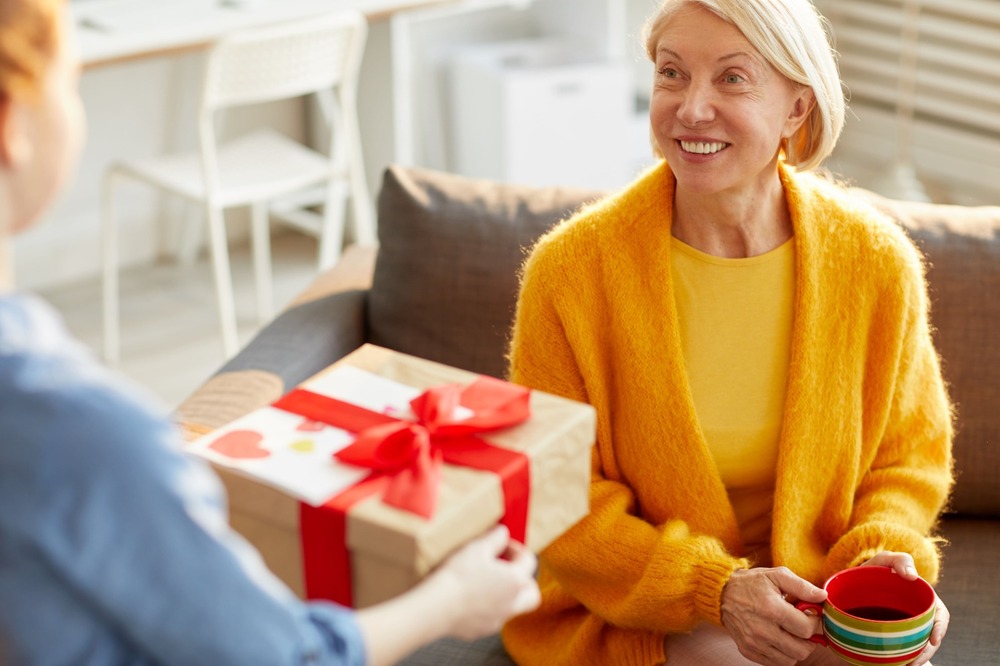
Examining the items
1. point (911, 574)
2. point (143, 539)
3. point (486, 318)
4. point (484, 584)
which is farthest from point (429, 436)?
point (486, 318)

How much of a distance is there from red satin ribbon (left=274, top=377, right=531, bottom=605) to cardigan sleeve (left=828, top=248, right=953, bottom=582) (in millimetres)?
621

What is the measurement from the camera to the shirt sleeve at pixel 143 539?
0.76 m

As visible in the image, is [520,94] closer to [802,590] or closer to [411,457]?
[802,590]

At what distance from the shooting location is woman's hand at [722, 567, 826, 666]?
4.54ft

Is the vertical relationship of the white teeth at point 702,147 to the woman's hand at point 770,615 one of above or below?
above

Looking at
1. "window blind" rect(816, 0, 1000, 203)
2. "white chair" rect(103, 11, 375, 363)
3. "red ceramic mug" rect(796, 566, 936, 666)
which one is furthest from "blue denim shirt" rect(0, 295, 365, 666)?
"window blind" rect(816, 0, 1000, 203)

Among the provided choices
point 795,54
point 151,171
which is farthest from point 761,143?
point 151,171

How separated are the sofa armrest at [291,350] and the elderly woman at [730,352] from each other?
43 cm

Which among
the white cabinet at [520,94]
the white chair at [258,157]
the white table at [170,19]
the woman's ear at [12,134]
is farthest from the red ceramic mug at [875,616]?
the white cabinet at [520,94]

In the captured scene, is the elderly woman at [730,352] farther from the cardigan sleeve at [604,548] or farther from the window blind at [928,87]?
the window blind at [928,87]

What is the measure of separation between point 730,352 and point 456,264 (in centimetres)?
51

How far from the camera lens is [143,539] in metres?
0.78

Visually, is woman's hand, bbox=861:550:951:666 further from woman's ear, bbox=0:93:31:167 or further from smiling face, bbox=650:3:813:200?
woman's ear, bbox=0:93:31:167

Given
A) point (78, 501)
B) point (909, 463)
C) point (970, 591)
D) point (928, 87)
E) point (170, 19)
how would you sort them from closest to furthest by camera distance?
point (78, 501) → point (909, 463) → point (970, 591) → point (170, 19) → point (928, 87)
